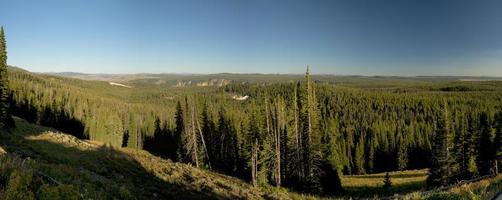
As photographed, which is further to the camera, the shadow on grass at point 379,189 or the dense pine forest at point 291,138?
the shadow on grass at point 379,189

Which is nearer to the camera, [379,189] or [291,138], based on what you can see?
[291,138]

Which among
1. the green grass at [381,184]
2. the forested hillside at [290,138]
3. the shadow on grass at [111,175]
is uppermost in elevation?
the shadow on grass at [111,175]

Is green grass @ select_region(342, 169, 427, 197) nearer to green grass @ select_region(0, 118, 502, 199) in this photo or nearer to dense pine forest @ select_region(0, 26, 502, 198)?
dense pine forest @ select_region(0, 26, 502, 198)

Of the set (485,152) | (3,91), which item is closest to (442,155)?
(485,152)

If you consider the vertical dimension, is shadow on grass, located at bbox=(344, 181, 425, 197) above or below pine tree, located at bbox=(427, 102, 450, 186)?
below

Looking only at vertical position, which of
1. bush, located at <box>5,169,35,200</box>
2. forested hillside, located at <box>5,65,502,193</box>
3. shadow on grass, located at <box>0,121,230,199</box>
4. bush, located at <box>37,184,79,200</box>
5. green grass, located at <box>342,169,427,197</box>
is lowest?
green grass, located at <box>342,169,427,197</box>

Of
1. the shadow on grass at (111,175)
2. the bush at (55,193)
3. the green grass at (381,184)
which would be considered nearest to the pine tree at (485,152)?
the green grass at (381,184)

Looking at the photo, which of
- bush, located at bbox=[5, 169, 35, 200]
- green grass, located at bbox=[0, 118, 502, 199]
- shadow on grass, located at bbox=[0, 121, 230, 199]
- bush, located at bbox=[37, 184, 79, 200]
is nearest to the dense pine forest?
green grass, located at bbox=[0, 118, 502, 199]

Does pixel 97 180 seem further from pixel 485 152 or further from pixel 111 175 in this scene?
pixel 485 152

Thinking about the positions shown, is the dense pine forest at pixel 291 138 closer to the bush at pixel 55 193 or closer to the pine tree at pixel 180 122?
the pine tree at pixel 180 122

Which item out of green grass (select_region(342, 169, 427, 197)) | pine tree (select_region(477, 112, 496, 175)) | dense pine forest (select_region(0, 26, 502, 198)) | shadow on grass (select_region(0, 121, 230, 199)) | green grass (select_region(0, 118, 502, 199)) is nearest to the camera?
green grass (select_region(0, 118, 502, 199))

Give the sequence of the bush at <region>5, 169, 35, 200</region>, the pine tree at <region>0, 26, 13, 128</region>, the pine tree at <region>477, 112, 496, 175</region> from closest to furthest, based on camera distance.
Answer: the bush at <region>5, 169, 35, 200</region> → the pine tree at <region>0, 26, 13, 128</region> → the pine tree at <region>477, 112, 496, 175</region>

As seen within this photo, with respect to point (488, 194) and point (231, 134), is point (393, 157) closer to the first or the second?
point (231, 134)

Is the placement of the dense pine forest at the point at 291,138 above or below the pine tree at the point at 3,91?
below
